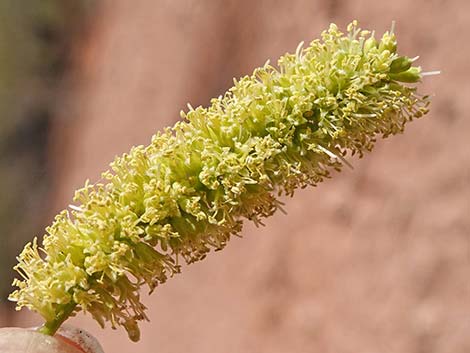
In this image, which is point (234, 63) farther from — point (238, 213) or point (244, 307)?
point (238, 213)

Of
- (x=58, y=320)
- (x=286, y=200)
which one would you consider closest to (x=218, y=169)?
(x=58, y=320)

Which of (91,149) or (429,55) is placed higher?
(91,149)

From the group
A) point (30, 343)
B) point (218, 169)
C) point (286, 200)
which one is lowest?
point (30, 343)

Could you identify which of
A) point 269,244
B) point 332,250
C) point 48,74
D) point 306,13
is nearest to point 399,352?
point 332,250

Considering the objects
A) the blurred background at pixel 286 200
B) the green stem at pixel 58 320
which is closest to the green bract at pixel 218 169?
the green stem at pixel 58 320

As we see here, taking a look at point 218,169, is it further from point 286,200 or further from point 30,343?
point 286,200

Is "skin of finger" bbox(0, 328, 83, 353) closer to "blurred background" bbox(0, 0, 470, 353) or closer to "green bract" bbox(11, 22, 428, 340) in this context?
"green bract" bbox(11, 22, 428, 340)
